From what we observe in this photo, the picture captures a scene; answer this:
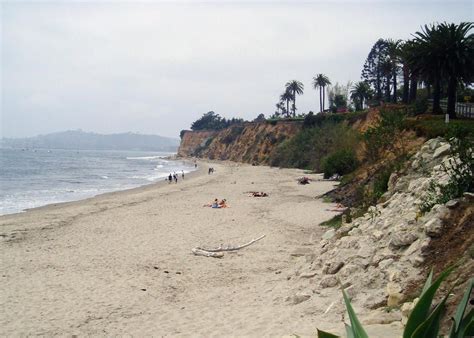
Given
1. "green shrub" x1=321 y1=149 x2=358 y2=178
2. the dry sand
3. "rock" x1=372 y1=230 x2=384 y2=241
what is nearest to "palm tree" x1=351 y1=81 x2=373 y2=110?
"green shrub" x1=321 y1=149 x2=358 y2=178

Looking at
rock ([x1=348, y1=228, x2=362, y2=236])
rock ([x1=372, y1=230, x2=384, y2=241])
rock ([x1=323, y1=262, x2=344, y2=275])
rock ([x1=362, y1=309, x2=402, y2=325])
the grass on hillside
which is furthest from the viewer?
the grass on hillside

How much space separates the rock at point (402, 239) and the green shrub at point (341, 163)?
26583mm

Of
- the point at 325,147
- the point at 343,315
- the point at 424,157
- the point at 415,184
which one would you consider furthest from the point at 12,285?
the point at 325,147

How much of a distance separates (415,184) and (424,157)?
3051 mm

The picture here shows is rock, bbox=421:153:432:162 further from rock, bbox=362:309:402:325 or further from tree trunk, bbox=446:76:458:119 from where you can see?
tree trunk, bbox=446:76:458:119

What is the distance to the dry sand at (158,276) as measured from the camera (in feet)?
25.8

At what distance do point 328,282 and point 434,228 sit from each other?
2150 millimetres

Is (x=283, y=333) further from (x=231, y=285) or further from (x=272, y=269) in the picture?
(x=272, y=269)

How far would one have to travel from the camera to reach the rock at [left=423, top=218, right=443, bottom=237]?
699 centimetres

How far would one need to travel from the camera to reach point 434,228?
703cm

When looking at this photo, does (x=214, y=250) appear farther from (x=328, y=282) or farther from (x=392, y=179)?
(x=392, y=179)

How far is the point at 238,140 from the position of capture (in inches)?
4028

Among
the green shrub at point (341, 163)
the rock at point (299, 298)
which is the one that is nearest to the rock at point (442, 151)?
the rock at point (299, 298)

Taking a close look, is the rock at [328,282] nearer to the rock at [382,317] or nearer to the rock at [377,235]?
the rock at [377,235]
